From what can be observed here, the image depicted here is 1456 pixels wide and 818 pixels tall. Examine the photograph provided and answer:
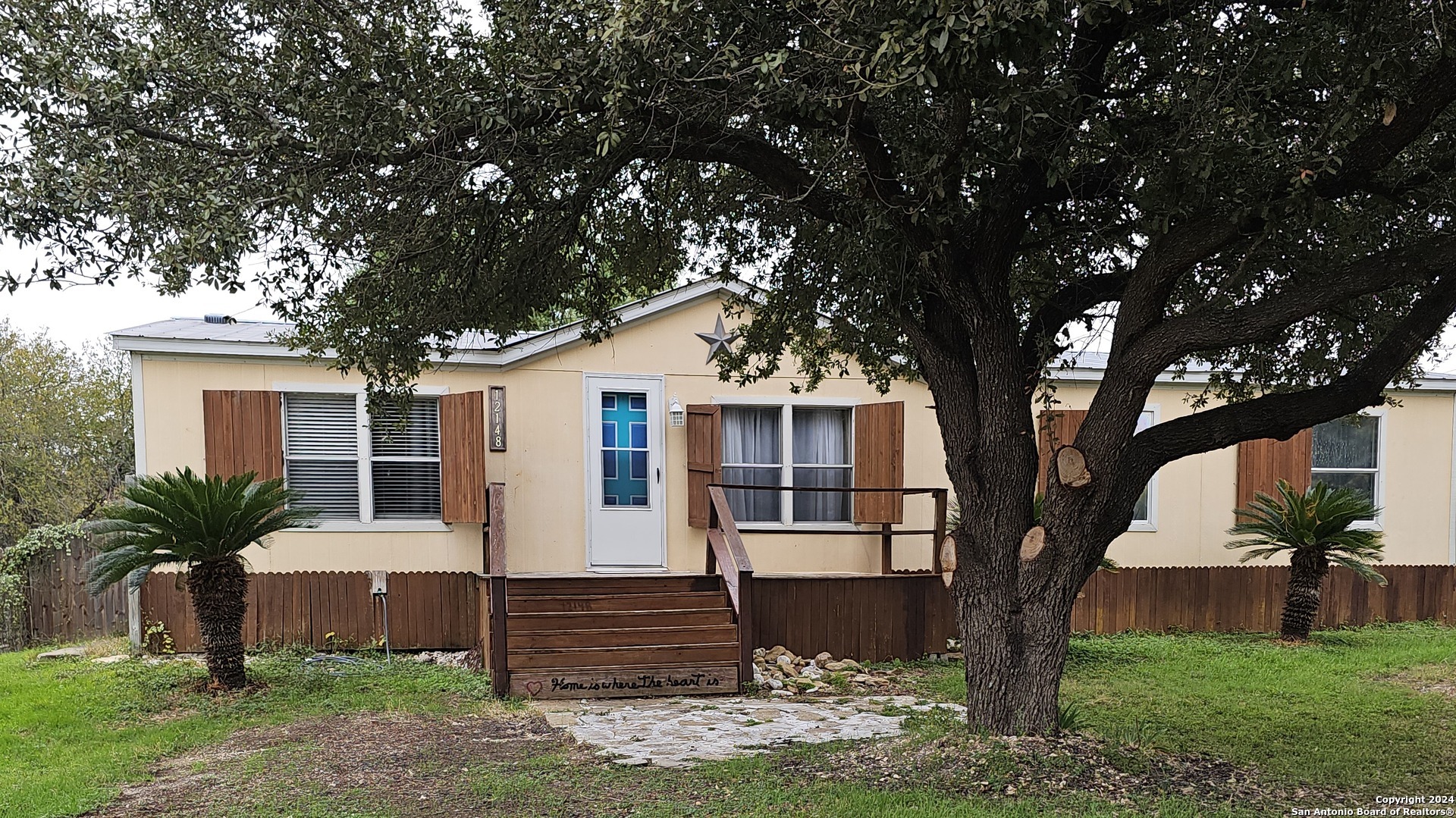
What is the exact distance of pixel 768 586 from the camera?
9992 mm

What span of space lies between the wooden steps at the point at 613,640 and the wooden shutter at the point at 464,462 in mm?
1207

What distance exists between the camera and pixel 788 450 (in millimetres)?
11805

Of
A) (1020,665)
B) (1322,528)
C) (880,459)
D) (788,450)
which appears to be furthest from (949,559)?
→ (1322,528)

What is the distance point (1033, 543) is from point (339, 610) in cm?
714

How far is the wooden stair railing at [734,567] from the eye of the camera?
884 cm

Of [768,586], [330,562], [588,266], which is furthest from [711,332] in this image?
[330,562]

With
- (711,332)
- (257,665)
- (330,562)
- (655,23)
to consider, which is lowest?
(257,665)

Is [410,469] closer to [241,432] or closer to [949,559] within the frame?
[241,432]

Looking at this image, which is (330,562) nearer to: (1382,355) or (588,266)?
(588,266)

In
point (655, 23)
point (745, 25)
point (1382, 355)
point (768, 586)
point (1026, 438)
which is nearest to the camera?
point (655, 23)

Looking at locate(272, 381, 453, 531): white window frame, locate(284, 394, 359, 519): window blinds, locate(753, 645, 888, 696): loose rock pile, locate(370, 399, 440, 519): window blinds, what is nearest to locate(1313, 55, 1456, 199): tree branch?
locate(753, 645, 888, 696): loose rock pile

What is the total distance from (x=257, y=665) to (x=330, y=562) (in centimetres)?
142

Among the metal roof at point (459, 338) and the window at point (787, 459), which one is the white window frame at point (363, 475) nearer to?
the metal roof at point (459, 338)

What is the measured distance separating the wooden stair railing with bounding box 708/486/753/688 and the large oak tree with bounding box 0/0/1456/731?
3.08m
